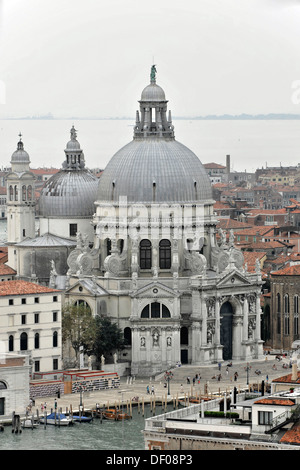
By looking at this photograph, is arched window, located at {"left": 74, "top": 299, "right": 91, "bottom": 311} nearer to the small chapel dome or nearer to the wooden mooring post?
the small chapel dome

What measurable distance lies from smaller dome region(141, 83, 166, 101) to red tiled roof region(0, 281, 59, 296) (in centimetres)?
813

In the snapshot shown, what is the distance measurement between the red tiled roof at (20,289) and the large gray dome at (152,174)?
5828 millimetres

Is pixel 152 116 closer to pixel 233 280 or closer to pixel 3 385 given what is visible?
pixel 233 280

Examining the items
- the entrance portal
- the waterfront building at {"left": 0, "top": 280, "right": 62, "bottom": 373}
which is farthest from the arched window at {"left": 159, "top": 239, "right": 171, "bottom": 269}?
the waterfront building at {"left": 0, "top": 280, "right": 62, "bottom": 373}

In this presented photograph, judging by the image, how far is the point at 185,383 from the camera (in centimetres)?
5678

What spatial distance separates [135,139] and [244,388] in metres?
10.4

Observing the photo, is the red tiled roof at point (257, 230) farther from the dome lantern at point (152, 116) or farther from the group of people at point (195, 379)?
the group of people at point (195, 379)

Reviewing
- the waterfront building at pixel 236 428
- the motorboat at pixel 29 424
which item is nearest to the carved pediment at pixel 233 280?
the motorboat at pixel 29 424

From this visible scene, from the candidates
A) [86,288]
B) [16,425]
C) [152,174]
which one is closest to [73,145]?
[152,174]

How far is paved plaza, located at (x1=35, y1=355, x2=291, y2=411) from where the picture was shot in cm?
5312

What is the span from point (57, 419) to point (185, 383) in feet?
26.3

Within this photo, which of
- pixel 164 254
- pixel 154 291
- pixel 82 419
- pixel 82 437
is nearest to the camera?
pixel 82 437

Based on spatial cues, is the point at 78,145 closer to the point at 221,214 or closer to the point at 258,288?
the point at 258,288
